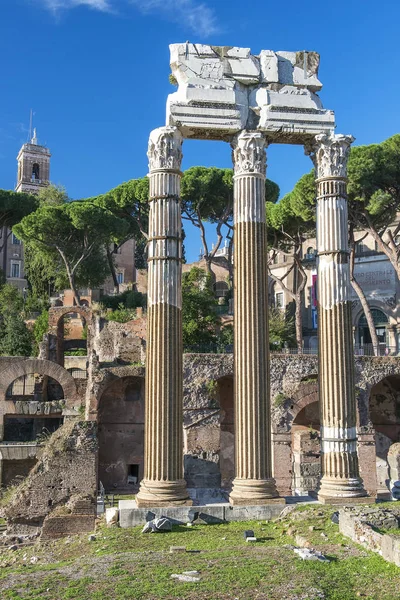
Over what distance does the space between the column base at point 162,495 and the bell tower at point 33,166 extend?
45.3m

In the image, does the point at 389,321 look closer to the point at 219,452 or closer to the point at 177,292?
the point at 219,452

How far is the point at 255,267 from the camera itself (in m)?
12.4

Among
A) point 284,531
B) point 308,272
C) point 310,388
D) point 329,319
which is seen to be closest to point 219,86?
point 329,319

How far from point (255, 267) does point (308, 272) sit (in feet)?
80.4

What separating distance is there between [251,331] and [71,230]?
22.0 m

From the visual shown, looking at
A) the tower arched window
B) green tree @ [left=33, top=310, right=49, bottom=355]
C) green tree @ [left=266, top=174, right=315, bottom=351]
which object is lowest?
green tree @ [left=33, top=310, right=49, bottom=355]

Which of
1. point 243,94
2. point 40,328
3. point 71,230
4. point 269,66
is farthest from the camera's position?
point 71,230

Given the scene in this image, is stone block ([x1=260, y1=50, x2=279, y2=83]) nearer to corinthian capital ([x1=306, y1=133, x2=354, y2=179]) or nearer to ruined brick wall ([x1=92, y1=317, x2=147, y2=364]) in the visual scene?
corinthian capital ([x1=306, y1=133, x2=354, y2=179])

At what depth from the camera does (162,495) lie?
37.9 ft

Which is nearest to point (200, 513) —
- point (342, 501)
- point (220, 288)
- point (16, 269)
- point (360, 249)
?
point (342, 501)

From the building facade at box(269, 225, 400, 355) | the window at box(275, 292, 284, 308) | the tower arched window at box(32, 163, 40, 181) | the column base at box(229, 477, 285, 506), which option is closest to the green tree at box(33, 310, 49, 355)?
the building facade at box(269, 225, 400, 355)

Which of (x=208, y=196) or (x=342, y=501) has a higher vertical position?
(x=208, y=196)

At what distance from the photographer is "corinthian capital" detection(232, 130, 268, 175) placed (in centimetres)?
1271

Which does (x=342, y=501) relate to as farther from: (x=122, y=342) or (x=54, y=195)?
(x=54, y=195)
